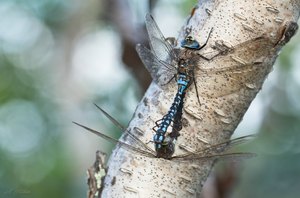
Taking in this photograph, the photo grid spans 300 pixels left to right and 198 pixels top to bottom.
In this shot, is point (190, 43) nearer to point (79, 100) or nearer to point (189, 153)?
point (189, 153)

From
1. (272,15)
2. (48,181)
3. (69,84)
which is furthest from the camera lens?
(48,181)

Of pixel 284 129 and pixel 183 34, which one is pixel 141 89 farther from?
pixel 284 129

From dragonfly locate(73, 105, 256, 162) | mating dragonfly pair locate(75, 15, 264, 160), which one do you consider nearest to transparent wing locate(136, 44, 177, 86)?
mating dragonfly pair locate(75, 15, 264, 160)

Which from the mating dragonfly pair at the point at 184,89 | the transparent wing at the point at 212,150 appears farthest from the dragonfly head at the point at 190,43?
the transparent wing at the point at 212,150

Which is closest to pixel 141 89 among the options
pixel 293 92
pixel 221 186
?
pixel 221 186

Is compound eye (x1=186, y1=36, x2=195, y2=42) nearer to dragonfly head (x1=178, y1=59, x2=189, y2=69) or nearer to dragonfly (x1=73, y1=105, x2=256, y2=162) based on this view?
dragonfly head (x1=178, y1=59, x2=189, y2=69)

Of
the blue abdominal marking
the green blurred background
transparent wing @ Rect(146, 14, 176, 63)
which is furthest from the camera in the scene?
the green blurred background
